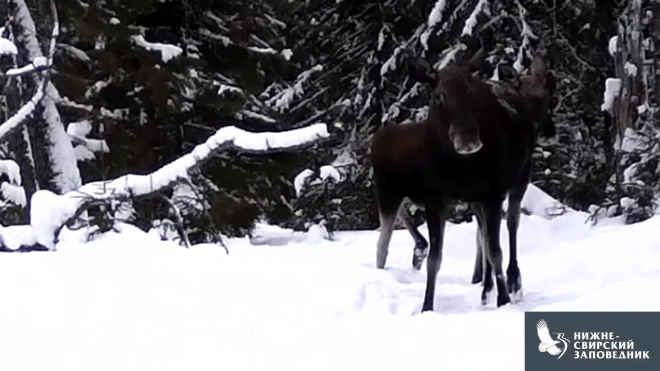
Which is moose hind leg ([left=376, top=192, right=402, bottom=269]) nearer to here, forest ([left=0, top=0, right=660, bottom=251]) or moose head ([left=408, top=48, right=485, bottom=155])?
moose head ([left=408, top=48, right=485, bottom=155])

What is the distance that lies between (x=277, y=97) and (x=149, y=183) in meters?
10.1

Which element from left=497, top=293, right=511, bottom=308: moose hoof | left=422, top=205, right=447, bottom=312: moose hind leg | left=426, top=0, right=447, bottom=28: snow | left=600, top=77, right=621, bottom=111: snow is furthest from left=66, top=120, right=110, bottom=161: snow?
left=497, top=293, right=511, bottom=308: moose hoof

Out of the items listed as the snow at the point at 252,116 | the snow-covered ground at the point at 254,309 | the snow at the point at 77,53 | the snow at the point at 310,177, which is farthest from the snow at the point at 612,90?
the snow at the point at 77,53

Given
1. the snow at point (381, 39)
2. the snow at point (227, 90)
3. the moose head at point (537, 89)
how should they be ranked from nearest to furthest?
1. the moose head at point (537, 89)
2. the snow at point (227, 90)
3. the snow at point (381, 39)

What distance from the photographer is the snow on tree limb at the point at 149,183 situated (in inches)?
317

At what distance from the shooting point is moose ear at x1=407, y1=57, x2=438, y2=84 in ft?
24.2

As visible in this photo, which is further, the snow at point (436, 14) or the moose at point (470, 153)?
the snow at point (436, 14)

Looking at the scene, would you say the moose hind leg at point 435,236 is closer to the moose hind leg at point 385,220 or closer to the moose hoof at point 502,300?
the moose hoof at point 502,300

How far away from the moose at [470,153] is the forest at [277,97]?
3226mm

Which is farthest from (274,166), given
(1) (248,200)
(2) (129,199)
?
(2) (129,199)

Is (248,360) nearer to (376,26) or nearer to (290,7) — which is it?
(376,26)

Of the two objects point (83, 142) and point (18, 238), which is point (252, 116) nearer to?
point (83, 142)

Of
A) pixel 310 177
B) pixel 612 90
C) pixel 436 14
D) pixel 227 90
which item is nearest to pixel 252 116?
pixel 227 90

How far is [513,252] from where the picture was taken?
810cm
